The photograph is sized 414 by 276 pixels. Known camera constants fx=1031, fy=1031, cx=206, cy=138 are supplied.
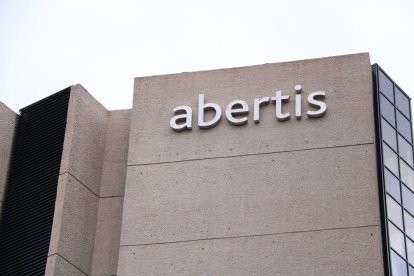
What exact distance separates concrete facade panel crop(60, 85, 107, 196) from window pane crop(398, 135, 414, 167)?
906 cm

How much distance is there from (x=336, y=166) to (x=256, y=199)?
2399mm

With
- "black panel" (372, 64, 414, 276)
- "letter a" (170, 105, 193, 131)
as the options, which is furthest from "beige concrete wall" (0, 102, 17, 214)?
"black panel" (372, 64, 414, 276)

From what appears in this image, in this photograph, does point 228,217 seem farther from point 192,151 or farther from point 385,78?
point 385,78

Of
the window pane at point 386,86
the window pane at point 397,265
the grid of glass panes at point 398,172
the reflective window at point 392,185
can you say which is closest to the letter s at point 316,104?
the grid of glass panes at point 398,172

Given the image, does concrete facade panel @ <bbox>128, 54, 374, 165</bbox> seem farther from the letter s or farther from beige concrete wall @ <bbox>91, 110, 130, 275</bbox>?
beige concrete wall @ <bbox>91, 110, 130, 275</bbox>

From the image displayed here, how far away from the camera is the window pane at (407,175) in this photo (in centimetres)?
2977

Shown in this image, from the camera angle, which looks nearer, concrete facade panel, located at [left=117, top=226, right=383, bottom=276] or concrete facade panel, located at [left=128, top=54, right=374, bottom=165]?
concrete facade panel, located at [left=117, top=226, right=383, bottom=276]

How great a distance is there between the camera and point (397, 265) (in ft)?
90.5

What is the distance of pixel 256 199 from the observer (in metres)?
28.6

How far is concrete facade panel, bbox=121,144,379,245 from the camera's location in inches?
1101

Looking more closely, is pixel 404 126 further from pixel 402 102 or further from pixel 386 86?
pixel 386 86

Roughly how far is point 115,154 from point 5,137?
3.52m

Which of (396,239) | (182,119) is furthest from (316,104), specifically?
(396,239)

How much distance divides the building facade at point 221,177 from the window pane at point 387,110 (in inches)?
1.7
